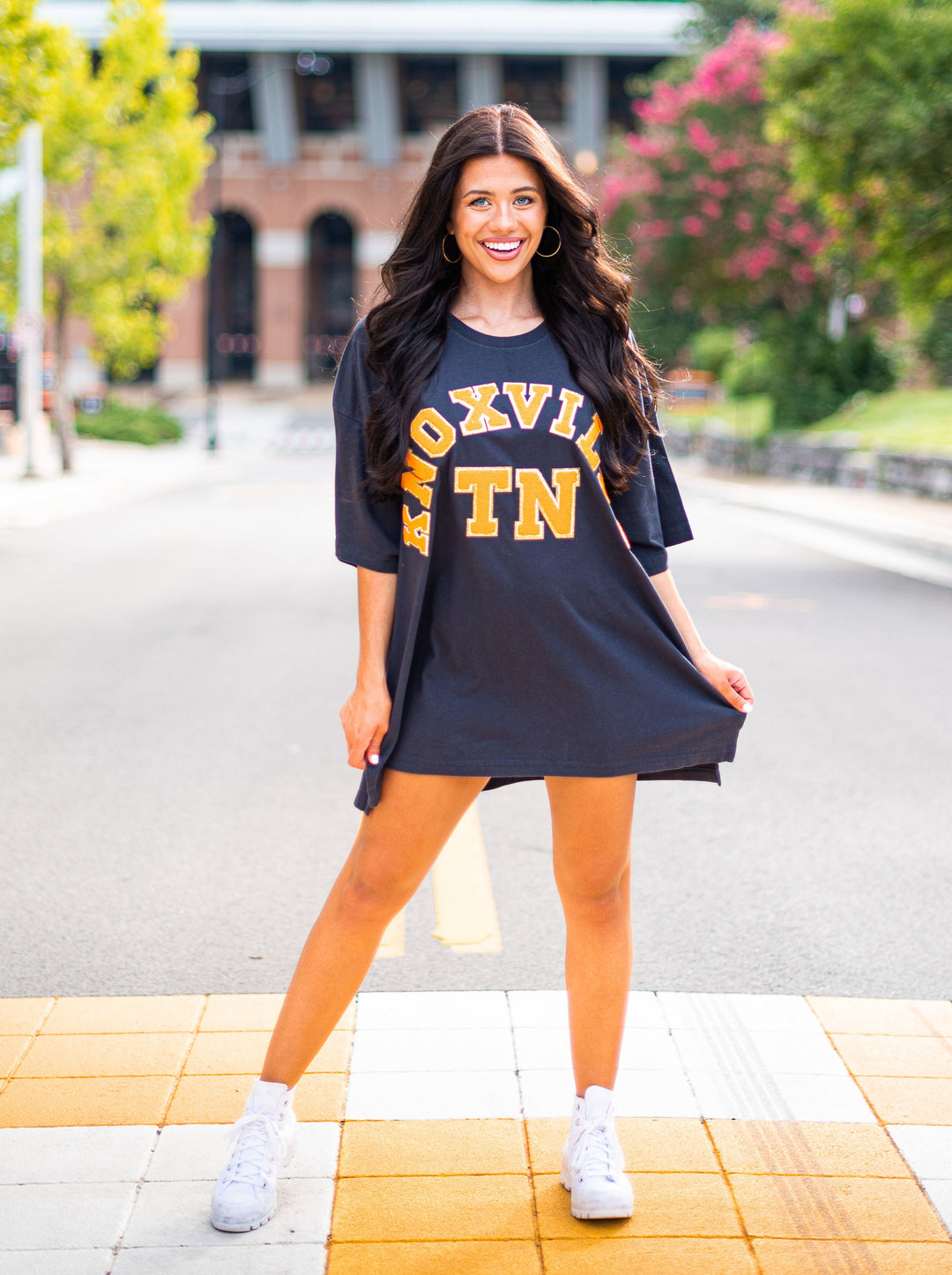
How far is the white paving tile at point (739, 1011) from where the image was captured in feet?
11.6

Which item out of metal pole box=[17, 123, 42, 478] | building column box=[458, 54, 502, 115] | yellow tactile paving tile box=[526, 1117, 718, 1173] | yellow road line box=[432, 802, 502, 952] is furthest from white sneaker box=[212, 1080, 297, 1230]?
building column box=[458, 54, 502, 115]

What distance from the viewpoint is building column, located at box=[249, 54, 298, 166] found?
56625mm

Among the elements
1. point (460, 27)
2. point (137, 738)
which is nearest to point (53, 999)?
point (137, 738)

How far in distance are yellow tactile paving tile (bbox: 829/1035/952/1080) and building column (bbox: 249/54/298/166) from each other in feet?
188

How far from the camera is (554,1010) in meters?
→ 3.58

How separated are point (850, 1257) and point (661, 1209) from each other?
34cm

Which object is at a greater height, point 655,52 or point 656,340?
point 655,52

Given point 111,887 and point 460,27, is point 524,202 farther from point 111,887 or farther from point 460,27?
point 460,27

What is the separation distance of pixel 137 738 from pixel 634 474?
4609mm

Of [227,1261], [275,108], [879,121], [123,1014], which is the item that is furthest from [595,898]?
[275,108]

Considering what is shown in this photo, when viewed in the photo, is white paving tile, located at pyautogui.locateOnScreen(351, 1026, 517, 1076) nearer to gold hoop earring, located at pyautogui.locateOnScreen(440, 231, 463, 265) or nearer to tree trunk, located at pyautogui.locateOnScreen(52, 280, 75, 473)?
gold hoop earring, located at pyautogui.locateOnScreen(440, 231, 463, 265)

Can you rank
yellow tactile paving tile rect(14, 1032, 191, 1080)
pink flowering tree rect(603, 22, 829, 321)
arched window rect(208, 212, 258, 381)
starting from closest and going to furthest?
yellow tactile paving tile rect(14, 1032, 191, 1080), pink flowering tree rect(603, 22, 829, 321), arched window rect(208, 212, 258, 381)

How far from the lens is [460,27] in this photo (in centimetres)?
5466

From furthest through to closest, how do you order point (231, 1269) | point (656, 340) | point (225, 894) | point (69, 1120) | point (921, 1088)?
1. point (656, 340)
2. point (225, 894)
3. point (921, 1088)
4. point (69, 1120)
5. point (231, 1269)
